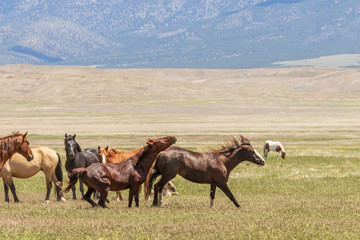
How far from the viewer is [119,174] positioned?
17.6m

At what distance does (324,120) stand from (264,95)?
315 feet

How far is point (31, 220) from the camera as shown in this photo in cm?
1530

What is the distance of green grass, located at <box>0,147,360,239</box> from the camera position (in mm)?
13734

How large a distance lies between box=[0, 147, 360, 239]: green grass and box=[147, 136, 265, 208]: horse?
2.26 ft

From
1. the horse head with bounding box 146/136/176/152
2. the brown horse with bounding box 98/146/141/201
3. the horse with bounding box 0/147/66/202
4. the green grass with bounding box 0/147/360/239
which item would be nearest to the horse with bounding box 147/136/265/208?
the horse head with bounding box 146/136/176/152

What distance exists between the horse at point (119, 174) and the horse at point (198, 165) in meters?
0.37

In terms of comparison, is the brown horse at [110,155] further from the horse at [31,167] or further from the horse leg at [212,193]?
the horse leg at [212,193]

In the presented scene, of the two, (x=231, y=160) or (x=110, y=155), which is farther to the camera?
(x=110, y=155)

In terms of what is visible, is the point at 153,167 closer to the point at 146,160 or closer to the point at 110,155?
the point at 146,160

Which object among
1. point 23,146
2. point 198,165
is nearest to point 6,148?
point 23,146

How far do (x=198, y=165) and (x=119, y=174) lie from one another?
2143mm

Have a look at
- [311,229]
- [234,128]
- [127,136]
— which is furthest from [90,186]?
[234,128]

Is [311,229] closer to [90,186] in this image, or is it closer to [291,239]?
[291,239]

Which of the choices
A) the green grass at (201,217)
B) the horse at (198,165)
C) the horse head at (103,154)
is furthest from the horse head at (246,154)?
the horse head at (103,154)
